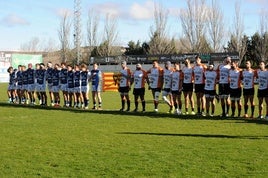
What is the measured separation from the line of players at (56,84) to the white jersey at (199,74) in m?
5.18

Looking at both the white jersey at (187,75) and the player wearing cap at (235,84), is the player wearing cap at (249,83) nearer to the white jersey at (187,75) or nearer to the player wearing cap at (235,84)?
the player wearing cap at (235,84)

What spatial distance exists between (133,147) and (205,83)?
286 inches

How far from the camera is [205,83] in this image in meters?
16.9

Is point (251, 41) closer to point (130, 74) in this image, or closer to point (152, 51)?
point (152, 51)

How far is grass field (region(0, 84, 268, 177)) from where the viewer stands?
321 inches

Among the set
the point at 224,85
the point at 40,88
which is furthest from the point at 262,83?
the point at 40,88

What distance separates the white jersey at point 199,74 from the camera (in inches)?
673

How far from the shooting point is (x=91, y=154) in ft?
31.8

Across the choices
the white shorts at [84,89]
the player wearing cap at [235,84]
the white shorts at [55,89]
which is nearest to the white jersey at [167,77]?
the player wearing cap at [235,84]

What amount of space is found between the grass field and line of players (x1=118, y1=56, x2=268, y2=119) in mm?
1104

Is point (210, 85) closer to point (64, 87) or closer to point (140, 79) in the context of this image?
point (140, 79)

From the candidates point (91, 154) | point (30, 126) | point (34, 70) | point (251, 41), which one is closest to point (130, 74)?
point (30, 126)

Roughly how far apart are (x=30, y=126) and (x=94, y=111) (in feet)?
17.2

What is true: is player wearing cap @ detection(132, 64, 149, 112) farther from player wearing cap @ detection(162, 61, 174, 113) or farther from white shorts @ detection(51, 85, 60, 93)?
white shorts @ detection(51, 85, 60, 93)
